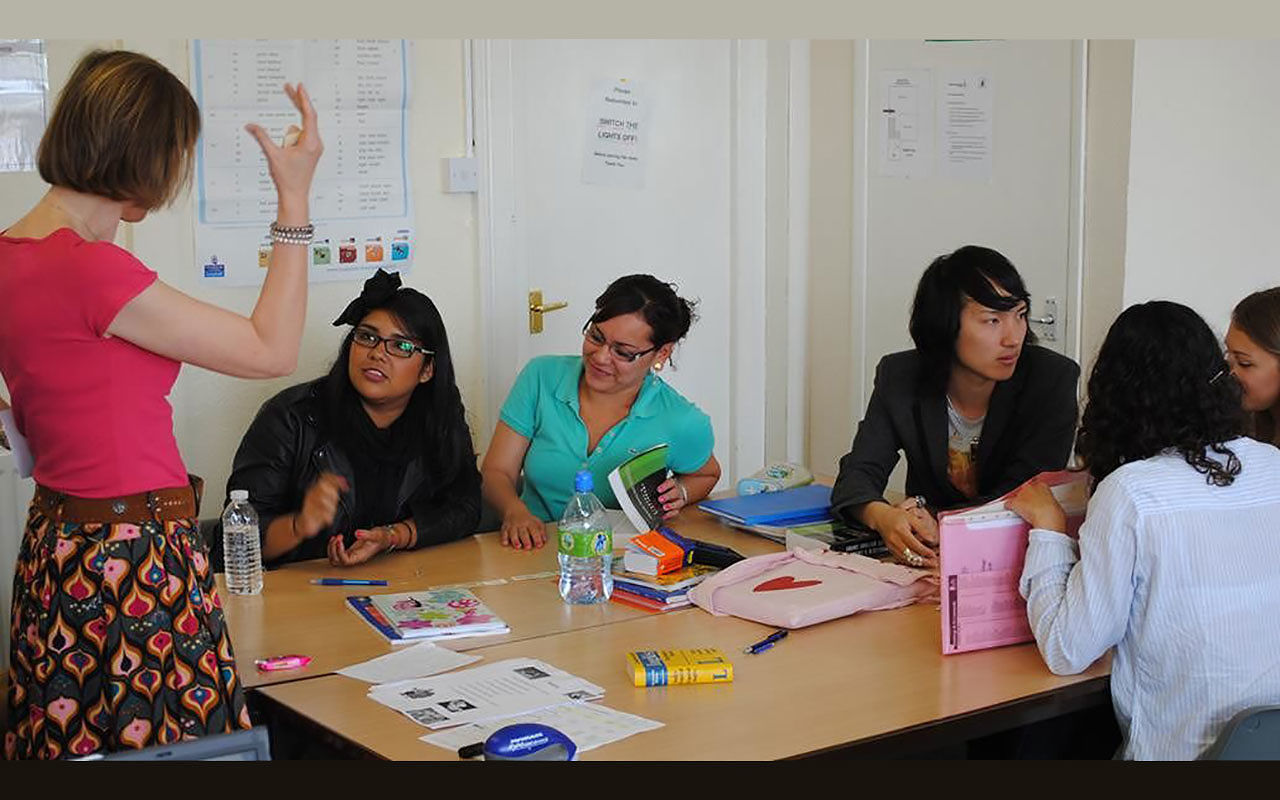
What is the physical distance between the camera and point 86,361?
1.83 metres

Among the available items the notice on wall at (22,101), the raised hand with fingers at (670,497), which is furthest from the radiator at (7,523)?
the raised hand with fingers at (670,497)

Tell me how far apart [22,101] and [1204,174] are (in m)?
3.02

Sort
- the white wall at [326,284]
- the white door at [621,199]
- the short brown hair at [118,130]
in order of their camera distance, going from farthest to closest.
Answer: the white door at [621,199], the white wall at [326,284], the short brown hair at [118,130]

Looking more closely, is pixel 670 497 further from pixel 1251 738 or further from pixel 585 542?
pixel 1251 738

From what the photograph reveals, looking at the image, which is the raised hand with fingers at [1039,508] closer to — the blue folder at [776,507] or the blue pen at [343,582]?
the blue folder at [776,507]

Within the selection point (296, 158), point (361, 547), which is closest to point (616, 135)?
point (361, 547)

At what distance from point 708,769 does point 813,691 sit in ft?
2.85

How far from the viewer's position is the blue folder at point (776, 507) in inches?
121

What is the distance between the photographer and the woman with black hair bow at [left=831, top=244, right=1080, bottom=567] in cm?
299

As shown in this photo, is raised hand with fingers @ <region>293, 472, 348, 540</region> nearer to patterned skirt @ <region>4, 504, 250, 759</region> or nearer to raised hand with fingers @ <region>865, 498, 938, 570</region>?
patterned skirt @ <region>4, 504, 250, 759</region>

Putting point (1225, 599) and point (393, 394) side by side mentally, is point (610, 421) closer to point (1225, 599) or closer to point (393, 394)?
point (393, 394)

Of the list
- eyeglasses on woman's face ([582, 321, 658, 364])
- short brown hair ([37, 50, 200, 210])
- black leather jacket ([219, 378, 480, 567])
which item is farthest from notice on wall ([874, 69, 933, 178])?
short brown hair ([37, 50, 200, 210])

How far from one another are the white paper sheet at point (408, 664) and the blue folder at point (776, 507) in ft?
3.02

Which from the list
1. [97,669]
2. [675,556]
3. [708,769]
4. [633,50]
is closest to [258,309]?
[97,669]
